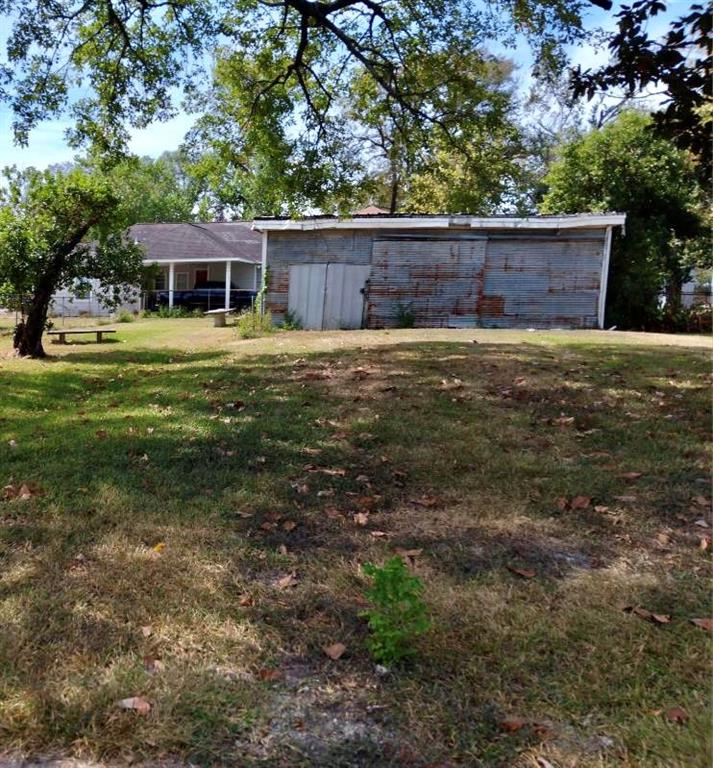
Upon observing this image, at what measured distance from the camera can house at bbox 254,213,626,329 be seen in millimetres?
16859

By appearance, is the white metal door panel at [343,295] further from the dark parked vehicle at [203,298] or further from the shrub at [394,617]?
the shrub at [394,617]

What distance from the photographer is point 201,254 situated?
98.5 ft

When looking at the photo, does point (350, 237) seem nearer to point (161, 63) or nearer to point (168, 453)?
point (161, 63)

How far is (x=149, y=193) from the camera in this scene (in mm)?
51281

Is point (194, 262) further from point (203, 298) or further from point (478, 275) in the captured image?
point (478, 275)

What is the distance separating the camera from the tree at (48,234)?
467 inches

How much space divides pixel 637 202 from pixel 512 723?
68.4ft

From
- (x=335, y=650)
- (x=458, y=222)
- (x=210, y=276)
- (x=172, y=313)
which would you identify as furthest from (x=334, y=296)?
(x=210, y=276)

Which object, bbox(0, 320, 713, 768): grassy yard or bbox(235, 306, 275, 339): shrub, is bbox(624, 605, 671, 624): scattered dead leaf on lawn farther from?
bbox(235, 306, 275, 339): shrub

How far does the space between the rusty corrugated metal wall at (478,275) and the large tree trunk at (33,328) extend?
24.2ft

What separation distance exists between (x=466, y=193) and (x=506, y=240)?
226 cm

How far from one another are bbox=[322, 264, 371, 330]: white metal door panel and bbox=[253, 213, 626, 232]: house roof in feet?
→ 3.75

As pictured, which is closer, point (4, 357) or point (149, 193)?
point (4, 357)

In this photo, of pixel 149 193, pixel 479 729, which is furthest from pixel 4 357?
pixel 149 193
